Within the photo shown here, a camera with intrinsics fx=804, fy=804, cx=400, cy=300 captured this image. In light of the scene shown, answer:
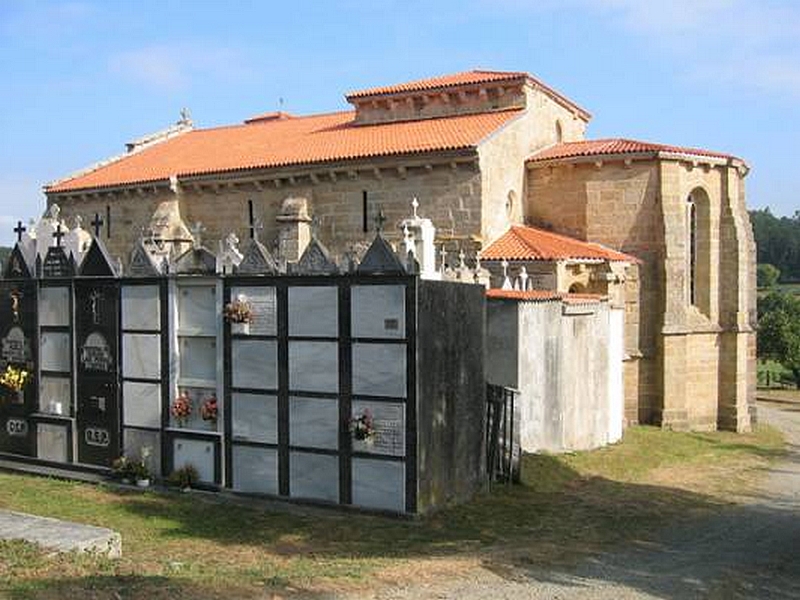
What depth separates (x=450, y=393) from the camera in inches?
468

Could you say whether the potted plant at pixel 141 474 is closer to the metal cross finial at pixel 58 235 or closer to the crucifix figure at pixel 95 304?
the crucifix figure at pixel 95 304

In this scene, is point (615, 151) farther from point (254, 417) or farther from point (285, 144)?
point (254, 417)

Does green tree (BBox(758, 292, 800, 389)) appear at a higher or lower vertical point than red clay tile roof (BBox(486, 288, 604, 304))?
lower

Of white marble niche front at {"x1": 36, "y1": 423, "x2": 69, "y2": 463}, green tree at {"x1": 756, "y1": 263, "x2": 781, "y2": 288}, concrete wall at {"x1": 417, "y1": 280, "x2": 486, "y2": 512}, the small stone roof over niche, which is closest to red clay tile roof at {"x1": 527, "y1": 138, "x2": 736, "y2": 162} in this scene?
the small stone roof over niche

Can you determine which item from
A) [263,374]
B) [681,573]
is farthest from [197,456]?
[681,573]

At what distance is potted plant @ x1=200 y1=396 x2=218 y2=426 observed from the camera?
40.2 ft

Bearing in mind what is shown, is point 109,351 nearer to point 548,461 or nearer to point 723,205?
point 548,461

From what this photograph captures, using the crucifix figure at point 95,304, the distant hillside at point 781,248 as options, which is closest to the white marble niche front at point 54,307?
the crucifix figure at point 95,304

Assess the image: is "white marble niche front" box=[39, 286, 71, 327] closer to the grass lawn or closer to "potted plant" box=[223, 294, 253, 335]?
the grass lawn

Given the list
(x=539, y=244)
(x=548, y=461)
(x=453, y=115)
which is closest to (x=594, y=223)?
(x=539, y=244)

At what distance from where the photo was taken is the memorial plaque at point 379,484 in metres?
11.0

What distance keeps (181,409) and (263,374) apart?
1593 mm

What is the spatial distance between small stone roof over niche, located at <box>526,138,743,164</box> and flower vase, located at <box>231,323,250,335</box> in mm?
14097

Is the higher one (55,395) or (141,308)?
(141,308)
